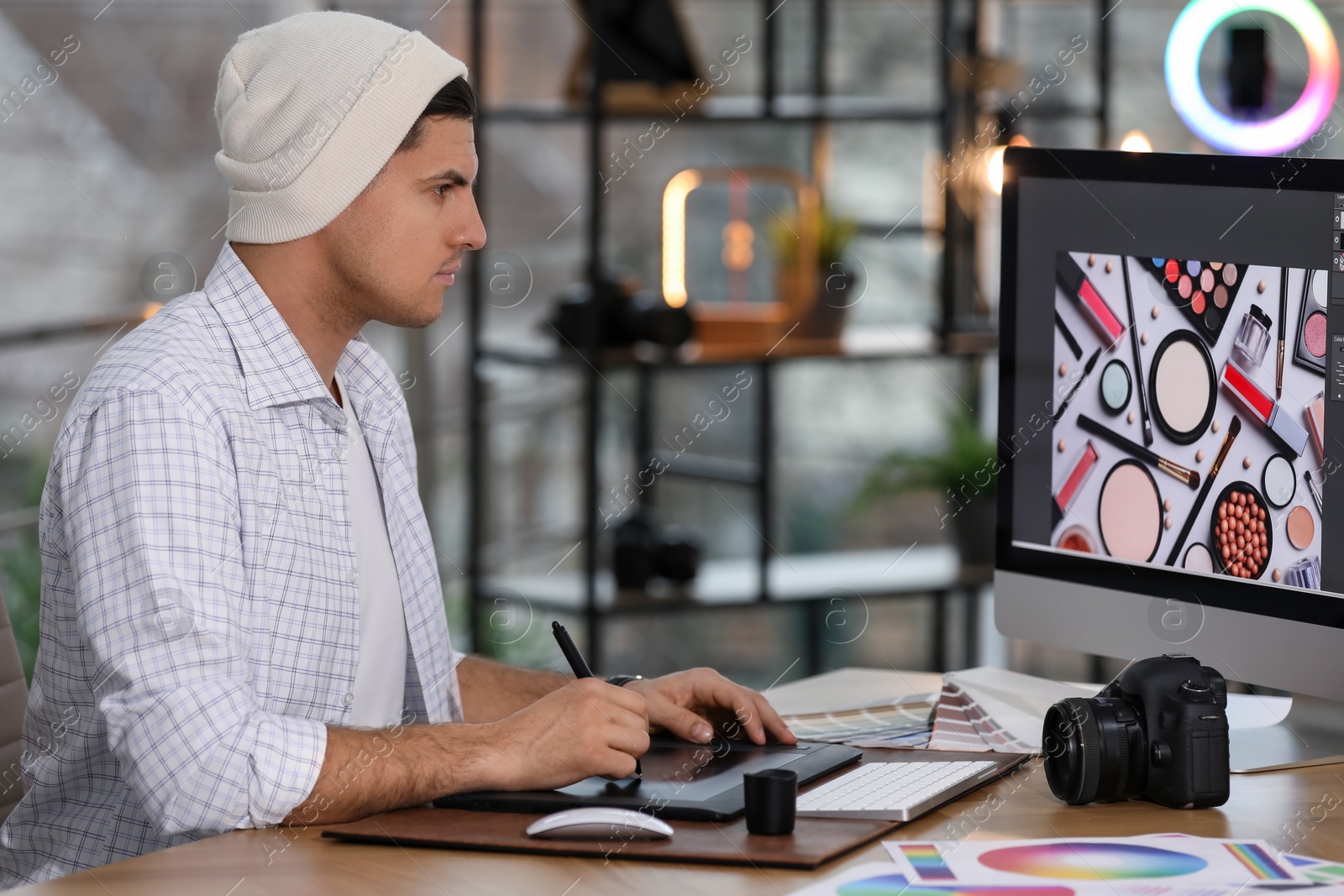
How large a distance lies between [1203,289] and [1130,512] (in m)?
0.23

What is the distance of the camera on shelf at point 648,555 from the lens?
344cm

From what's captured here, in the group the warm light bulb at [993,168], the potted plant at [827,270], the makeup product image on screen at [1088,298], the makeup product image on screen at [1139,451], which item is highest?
the warm light bulb at [993,168]

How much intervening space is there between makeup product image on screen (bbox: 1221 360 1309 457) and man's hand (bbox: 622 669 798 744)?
0.53 meters

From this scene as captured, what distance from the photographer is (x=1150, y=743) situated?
1244mm

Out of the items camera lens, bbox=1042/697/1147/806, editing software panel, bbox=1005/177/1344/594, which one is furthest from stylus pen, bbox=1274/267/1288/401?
camera lens, bbox=1042/697/1147/806

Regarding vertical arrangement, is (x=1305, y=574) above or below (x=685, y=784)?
above

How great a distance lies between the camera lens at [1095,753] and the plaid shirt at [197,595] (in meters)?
0.61

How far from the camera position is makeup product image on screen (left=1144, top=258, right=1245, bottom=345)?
1.42m

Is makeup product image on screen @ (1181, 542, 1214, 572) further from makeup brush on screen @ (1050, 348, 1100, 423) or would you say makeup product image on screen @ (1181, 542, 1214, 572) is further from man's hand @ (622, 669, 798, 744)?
man's hand @ (622, 669, 798, 744)

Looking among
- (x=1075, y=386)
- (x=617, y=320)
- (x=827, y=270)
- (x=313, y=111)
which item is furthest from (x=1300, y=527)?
(x=827, y=270)

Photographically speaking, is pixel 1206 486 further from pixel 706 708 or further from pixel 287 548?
pixel 287 548

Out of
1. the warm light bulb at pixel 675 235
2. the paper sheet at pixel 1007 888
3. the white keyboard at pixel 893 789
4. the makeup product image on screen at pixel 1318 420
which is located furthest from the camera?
the warm light bulb at pixel 675 235

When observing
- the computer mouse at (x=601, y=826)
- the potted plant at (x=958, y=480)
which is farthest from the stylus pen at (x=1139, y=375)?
the potted plant at (x=958, y=480)

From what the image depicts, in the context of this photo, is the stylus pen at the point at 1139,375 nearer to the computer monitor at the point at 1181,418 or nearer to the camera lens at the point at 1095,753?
the computer monitor at the point at 1181,418
